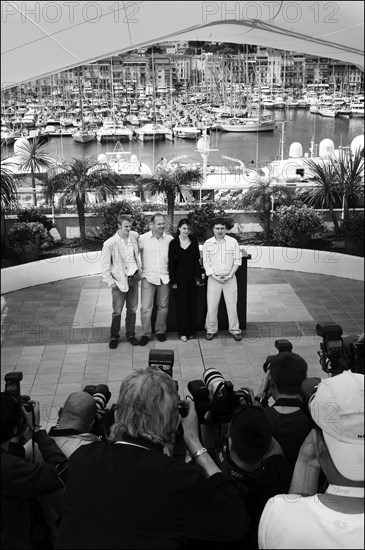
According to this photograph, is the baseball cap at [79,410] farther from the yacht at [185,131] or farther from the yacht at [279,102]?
the yacht at [279,102]

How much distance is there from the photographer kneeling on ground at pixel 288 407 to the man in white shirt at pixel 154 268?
3.00m

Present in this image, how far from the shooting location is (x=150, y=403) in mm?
1921

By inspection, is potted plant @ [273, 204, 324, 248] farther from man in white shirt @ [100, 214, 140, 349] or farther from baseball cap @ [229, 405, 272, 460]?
baseball cap @ [229, 405, 272, 460]

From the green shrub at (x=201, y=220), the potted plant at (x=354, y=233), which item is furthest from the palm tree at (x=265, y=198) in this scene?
the potted plant at (x=354, y=233)

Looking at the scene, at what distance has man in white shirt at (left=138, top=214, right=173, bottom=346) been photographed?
5738 millimetres

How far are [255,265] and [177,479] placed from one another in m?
6.92

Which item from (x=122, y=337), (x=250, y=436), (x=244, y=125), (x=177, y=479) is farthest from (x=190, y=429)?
(x=244, y=125)

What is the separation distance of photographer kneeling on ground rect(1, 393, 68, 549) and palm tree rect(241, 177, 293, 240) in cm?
721

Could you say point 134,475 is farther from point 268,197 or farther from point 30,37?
point 268,197

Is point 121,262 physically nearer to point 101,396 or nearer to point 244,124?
point 101,396

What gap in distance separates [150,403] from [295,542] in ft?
1.80

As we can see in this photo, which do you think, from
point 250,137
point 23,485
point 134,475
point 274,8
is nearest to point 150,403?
point 134,475

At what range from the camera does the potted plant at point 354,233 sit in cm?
703

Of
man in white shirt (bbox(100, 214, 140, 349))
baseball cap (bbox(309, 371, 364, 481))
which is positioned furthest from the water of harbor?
baseball cap (bbox(309, 371, 364, 481))
